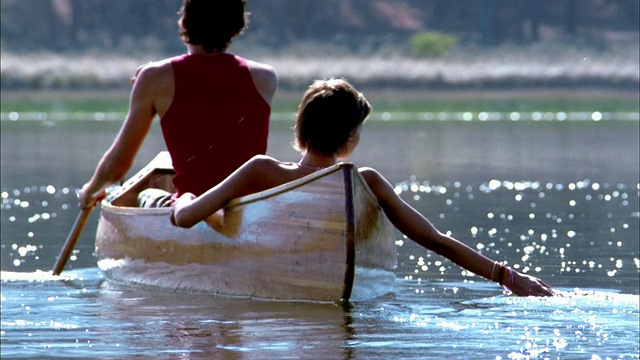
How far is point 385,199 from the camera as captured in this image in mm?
6297

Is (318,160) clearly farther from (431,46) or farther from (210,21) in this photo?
(431,46)

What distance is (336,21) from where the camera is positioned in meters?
52.1

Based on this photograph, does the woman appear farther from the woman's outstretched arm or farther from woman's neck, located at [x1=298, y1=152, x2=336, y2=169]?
the woman's outstretched arm

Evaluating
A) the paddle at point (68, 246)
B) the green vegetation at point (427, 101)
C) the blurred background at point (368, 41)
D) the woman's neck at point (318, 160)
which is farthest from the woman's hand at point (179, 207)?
the blurred background at point (368, 41)

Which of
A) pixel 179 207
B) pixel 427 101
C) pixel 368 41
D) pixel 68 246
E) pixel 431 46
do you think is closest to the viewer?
pixel 179 207

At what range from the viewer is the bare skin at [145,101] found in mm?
6727

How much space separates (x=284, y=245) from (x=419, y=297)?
754 millimetres

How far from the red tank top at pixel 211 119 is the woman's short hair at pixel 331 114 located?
27.7 inches

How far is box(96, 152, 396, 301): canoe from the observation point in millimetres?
6094

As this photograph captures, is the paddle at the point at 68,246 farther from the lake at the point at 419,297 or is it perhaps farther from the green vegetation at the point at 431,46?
the green vegetation at the point at 431,46

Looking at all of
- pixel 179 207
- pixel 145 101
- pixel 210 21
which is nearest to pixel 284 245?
pixel 179 207

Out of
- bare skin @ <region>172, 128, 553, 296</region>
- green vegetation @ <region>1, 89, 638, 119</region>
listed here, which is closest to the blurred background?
green vegetation @ <region>1, 89, 638, 119</region>

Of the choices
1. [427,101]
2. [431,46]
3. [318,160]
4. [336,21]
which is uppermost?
[336,21]

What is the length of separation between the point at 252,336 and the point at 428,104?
25.3 m
